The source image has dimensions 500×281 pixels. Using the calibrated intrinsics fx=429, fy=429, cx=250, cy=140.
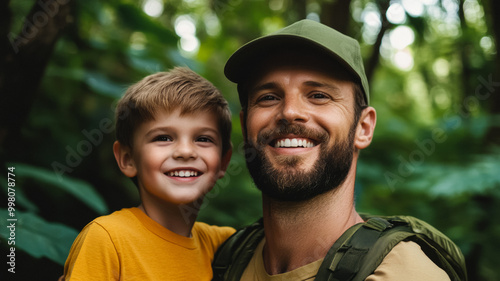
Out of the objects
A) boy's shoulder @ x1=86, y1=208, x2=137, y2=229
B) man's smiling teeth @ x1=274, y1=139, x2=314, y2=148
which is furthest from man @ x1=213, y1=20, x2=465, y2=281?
boy's shoulder @ x1=86, y1=208, x2=137, y2=229

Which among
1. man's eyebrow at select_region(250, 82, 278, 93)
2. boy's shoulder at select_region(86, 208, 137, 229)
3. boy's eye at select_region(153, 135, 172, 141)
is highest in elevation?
man's eyebrow at select_region(250, 82, 278, 93)

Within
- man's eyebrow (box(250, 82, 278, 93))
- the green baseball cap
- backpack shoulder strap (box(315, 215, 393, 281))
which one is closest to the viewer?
backpack shoulder strap (box(315, 215, 393, 281))

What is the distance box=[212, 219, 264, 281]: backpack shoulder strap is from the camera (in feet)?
7.95

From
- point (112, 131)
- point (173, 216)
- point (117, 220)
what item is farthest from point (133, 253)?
point (112, 131)

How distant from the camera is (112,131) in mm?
4855

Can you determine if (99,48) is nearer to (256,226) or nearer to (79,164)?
(79,164)

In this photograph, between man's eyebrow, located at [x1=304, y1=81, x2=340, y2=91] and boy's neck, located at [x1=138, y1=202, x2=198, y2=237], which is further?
boy's neck, located at [x1=138, y1=202, x2=198, y2=237]

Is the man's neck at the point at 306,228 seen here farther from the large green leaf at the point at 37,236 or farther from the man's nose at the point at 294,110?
the large green leaf at the point at 37,236

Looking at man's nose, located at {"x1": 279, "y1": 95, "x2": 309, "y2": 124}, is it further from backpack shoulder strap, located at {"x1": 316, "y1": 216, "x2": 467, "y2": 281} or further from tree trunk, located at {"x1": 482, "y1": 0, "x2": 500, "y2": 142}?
tree trunk, located at {"x1": 482, "y1": 0, "x2": 500, "y2": 142}

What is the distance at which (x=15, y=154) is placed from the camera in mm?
3139

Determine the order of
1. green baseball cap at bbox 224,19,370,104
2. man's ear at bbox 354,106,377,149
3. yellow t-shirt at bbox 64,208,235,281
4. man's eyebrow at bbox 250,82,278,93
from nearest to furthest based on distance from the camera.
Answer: yellow t-shirt at bbox 64,208,235,281 < green baseball cap at bbox 224,19,370,104 < man's eyebrow at bbox 250,82,278,93 < man's ear at bbox 354,106,377,149

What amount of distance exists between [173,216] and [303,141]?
2.94 feet

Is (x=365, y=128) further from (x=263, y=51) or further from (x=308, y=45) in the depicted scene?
(x=263, y=51)

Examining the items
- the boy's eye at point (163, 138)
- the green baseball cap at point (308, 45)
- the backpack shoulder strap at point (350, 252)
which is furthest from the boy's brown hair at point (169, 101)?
the backpack shoulder strap at point (350, 252)
